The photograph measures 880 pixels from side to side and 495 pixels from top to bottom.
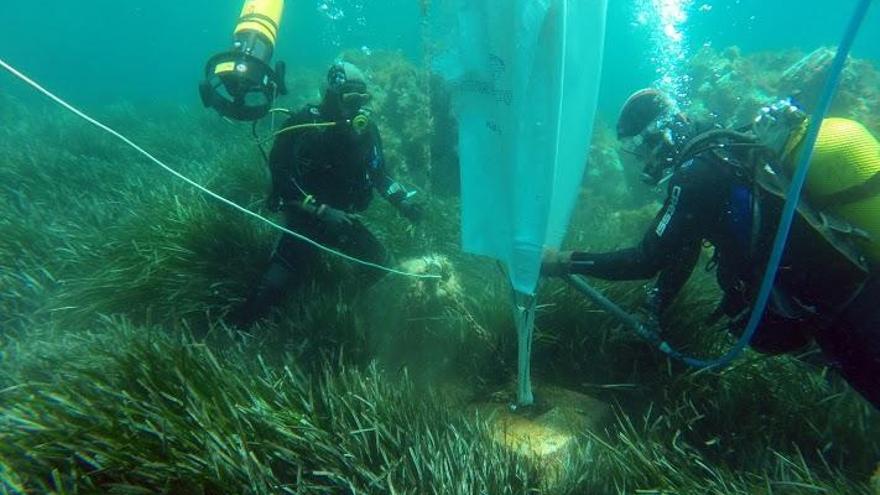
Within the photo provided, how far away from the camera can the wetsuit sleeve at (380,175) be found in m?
4.89

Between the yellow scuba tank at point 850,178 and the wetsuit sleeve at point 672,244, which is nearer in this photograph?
the yellow scuba tank at point 850,178

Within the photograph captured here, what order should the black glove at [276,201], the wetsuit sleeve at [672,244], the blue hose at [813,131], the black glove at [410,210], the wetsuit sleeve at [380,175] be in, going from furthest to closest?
1. the black glove at [410,210]
2. the wetsuit sleeve at [380,175]
3. the black glove at [276,201]
4. the wetsuit sleeve at [672,244]
5. the blue hose at [813,131]

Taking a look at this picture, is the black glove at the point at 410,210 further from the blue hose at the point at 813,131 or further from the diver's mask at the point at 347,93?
the blue hose at the point at 813,131

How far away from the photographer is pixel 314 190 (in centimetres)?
487

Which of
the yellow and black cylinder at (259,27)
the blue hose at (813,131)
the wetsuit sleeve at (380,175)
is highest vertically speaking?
the yellow and black cylinder at (259,27)

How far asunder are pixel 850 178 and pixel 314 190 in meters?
4.24

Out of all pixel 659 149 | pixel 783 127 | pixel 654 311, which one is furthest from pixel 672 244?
pixel 783 127

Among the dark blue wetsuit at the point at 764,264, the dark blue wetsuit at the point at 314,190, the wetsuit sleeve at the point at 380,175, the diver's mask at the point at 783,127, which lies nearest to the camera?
the dark blue wetsuit at the point at 764,264

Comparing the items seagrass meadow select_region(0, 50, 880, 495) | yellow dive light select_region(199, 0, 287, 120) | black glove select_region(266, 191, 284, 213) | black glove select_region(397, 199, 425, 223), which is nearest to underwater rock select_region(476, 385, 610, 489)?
seagrass meadow select_region(0, 50, 880, 495)

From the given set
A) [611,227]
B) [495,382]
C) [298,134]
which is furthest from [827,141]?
[611,227]

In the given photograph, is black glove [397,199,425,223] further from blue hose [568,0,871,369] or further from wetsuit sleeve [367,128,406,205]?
blue hose [568,0,871,369]

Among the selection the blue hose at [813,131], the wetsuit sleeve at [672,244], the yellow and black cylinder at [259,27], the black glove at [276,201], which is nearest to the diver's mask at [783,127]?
the wetsuit sleeve at [672,244]

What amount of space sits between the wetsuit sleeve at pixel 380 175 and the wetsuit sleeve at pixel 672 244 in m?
2.27

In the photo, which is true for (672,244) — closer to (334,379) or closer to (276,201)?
(334,379)
